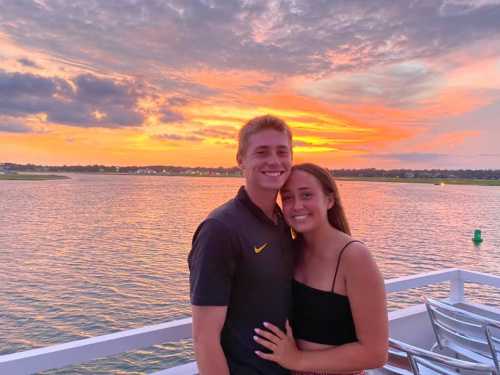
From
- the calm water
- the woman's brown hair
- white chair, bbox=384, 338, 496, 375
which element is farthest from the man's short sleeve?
the calm water

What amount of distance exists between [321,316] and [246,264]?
477mm

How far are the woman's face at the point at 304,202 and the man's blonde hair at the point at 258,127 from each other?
22 cm

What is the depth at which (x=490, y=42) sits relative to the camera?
1859 cm

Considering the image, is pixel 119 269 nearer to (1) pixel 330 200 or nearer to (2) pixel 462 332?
(2) pixel 462 332

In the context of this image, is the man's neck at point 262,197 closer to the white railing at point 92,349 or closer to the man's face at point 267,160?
the man's face at point 267,160

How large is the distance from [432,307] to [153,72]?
35.7m

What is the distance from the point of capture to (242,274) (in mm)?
1837

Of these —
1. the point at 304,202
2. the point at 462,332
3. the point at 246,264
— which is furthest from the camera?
the point at 462,332

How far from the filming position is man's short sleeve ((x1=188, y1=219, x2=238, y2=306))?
5.66 ft

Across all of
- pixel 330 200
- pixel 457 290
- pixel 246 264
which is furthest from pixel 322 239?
pixel 457 290

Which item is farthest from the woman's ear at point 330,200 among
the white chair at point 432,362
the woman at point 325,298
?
the white chair at point 432,362

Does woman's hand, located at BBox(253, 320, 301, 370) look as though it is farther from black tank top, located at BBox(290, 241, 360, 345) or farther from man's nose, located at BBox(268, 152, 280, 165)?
man's nose, located at BBox(268, 152, 280, 165)

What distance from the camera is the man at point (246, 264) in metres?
1.74

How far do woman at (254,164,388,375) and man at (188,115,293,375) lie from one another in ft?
0.25
